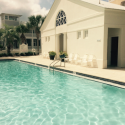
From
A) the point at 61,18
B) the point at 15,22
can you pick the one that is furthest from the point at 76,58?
A: the point at 15,22

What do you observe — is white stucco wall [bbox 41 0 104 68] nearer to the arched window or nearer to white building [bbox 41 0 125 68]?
white building [bbox 41 0 125 68]

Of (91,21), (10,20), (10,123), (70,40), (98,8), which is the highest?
(10,20)

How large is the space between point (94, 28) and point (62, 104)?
807 cm

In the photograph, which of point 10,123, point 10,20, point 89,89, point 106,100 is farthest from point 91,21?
point 10,20

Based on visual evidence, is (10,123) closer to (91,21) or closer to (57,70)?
(57,70)

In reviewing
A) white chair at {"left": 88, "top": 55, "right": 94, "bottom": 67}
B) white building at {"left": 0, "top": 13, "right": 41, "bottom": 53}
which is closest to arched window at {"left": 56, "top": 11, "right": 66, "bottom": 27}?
white chair at {"left": 88, "top": 55, "right": 94, "bottom": 67}

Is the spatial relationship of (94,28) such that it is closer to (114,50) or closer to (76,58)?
(114,50)

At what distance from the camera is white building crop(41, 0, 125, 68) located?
1088cm

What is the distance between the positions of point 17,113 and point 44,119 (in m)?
→ 0.97

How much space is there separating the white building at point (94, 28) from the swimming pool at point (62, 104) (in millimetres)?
4828

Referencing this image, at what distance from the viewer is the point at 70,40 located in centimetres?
1496

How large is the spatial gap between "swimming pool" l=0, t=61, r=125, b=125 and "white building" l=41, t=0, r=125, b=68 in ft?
15.8

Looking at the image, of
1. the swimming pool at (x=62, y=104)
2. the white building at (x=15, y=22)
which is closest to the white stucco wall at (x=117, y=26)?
the swimming pool at (x=62, y=104)

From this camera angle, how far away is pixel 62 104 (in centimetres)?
529
